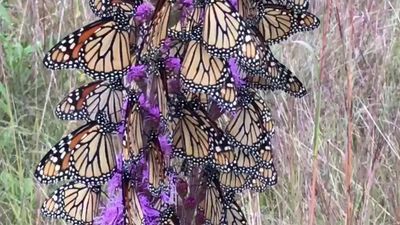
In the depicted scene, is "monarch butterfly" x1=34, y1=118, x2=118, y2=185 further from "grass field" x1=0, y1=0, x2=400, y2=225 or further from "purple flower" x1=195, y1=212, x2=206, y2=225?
"grass field" x1=0, y1=0, x2=400, y2=225

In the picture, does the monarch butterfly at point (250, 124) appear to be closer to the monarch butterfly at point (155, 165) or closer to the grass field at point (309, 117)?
the monarch butterfly at point (155, 165)

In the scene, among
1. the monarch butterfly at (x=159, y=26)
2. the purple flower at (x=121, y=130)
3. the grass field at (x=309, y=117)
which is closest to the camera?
the monarch butterfly at (x=159, y=26)

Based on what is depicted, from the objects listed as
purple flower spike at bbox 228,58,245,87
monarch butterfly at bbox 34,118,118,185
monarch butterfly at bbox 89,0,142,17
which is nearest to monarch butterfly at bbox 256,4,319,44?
purple flower spike at bbox 228,58,245,87

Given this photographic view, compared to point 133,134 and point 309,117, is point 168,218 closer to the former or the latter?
point 133,134

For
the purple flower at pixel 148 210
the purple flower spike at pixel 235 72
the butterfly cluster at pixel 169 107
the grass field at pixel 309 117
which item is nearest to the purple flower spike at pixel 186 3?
the butterfly cluster at pixel 169 107

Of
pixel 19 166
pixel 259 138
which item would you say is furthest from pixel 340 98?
pixel 259 138
